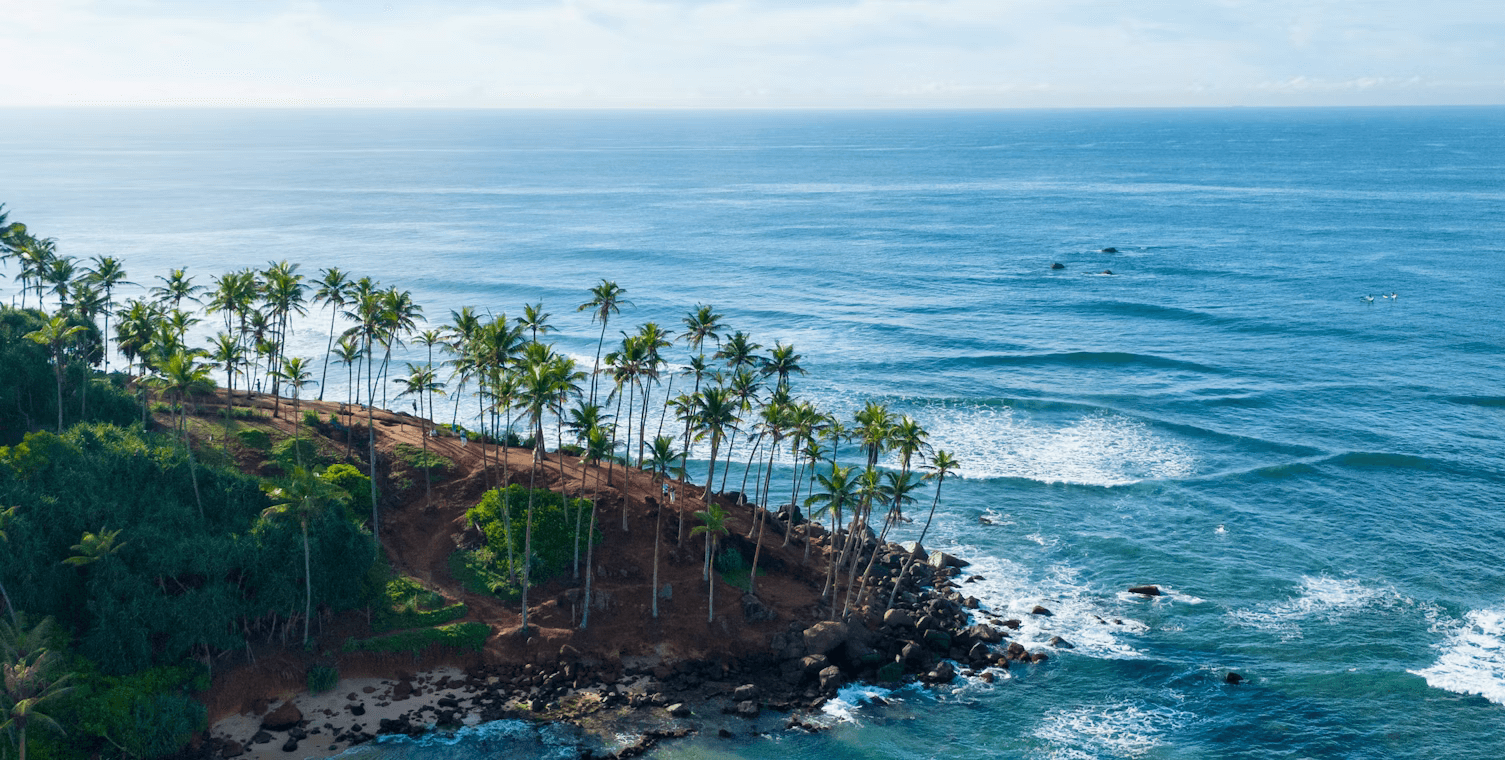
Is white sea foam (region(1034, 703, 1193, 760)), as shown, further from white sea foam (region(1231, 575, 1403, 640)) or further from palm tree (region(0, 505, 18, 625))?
palm tree (region(0, 505, 18, 625))

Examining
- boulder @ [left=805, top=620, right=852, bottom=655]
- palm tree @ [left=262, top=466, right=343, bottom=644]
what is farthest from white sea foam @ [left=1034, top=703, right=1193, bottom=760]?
palm tree @ [left=262, top=466, right=343, bottom=644]

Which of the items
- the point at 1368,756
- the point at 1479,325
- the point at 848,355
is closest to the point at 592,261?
the point at 848,355

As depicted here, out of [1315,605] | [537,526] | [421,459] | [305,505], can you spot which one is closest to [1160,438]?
[1315,605]

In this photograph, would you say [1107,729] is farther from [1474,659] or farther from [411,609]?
[411,609]

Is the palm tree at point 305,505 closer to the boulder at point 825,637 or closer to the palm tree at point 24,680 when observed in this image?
the palm tree at point 24,680

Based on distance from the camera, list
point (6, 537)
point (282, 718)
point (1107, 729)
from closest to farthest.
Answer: point (6, 537), point (282, 718), point (1107, 729)

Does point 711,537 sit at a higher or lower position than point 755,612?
higher
